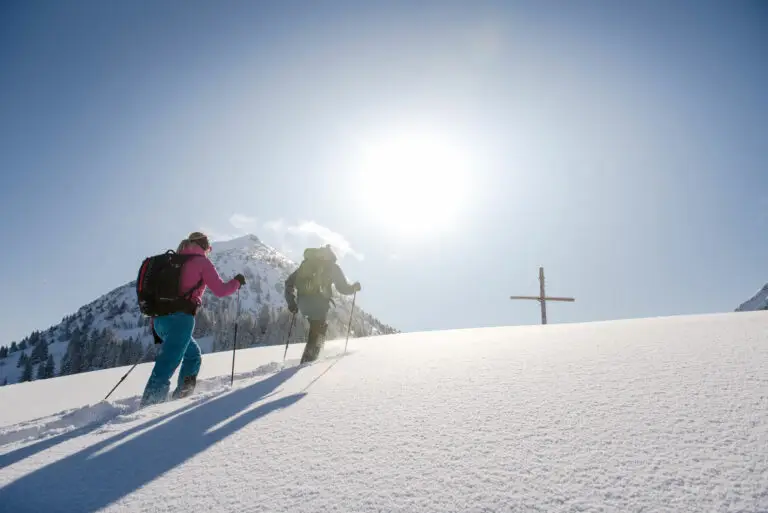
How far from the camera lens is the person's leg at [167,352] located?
418 centimetres

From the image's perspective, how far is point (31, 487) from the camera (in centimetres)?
185

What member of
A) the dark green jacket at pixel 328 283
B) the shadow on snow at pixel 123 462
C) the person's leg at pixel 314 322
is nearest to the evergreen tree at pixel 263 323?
the dark green jacket at pixel 328 283

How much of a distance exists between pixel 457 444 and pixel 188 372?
4.09 metres

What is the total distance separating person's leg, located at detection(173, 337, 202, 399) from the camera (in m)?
4.52

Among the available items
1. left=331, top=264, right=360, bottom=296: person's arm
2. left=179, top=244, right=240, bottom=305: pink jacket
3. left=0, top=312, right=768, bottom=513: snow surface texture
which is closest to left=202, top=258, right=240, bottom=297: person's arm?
left=179, top=244, right=240, bottom=305: pink jacket

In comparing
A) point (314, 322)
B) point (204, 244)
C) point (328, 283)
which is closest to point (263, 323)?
point (328, 283)

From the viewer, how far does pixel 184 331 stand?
452 cm

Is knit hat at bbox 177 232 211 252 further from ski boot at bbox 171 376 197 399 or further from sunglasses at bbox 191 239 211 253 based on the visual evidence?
ski boot at bbox 171 376 197 399

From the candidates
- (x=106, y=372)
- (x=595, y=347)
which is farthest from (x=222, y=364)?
(x=595, y=347)

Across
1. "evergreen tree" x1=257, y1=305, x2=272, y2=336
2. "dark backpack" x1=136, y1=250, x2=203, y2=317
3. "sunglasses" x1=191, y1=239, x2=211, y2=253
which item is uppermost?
"sunglasses" x1=191, y1=239, x2=211, y2=253

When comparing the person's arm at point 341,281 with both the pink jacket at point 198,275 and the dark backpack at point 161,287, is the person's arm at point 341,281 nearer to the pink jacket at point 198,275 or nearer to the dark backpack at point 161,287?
the pink jacket at point 198,275

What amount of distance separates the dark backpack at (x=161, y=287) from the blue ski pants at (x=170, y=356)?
110 millimetres

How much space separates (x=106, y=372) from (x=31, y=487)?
6.06 meters

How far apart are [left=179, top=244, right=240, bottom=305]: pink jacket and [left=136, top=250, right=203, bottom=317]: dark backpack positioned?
71 mm
